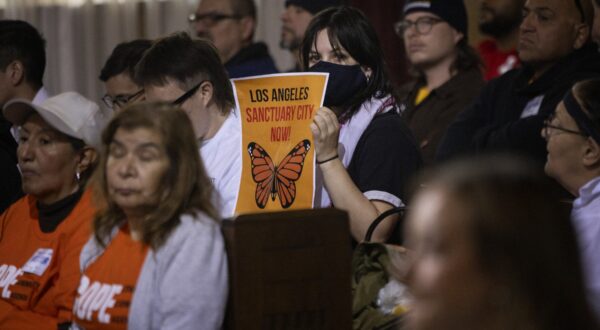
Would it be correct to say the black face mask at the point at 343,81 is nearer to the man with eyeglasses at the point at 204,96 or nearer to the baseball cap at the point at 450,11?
the man with eyeglasses at the point at 204,96

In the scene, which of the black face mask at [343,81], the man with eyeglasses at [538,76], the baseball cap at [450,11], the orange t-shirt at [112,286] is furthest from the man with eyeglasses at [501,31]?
the orange t-shirt at [112,286]

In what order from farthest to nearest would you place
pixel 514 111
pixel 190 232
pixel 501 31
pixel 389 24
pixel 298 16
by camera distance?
pixel 389 24, pixel 298 16, pixel 501 31, pixel 514 111, pixel 190 232

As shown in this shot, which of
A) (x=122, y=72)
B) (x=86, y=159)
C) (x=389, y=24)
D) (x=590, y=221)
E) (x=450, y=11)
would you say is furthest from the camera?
(x=389, y=24)

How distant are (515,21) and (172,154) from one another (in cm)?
357

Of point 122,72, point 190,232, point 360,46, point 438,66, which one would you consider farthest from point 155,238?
point 438,66

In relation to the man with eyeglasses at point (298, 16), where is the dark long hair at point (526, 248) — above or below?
above

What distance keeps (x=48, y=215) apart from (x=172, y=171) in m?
0.76

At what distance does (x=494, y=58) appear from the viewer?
6031 millimetres

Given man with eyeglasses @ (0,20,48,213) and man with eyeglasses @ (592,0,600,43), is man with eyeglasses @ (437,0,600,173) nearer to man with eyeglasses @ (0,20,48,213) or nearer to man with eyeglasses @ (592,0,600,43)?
man with eyeglasses @ (592,0,600,43)

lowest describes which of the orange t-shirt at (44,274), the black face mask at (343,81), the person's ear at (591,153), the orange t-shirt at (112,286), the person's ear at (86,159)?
the orange t-shirt at (44,274)

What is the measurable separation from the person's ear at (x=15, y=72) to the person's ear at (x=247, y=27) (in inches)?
65.4

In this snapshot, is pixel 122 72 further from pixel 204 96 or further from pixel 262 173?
pixel 262 173

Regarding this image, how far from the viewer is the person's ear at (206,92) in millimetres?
3354

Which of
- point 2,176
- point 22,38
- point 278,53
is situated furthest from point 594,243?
point 278,53
